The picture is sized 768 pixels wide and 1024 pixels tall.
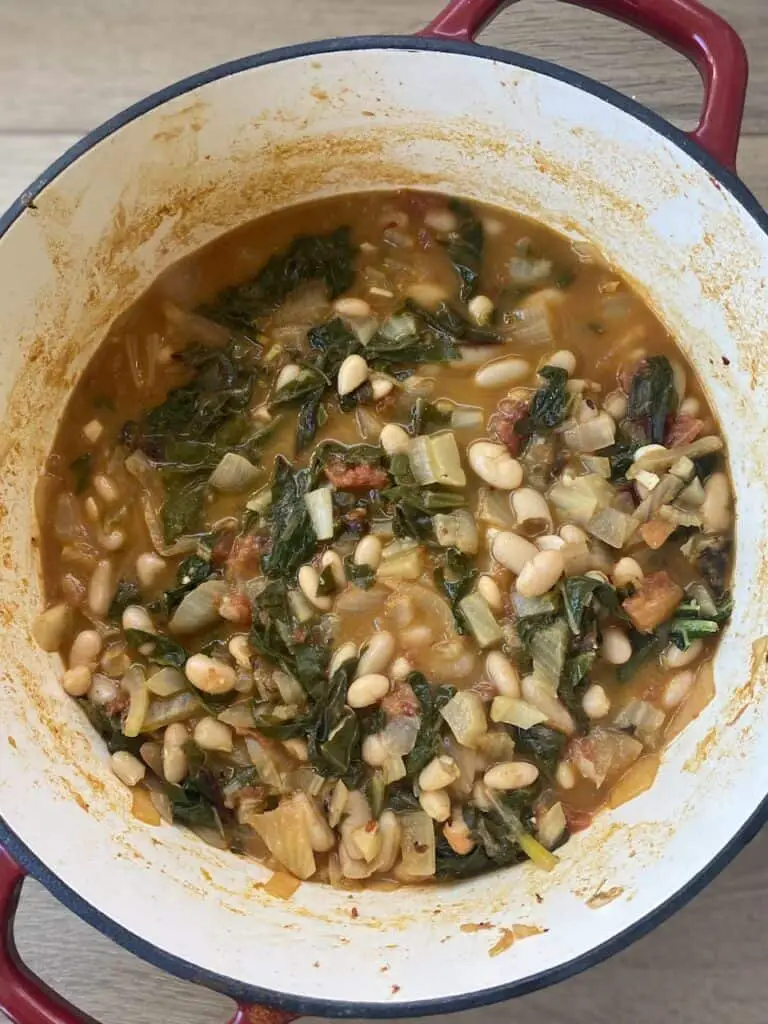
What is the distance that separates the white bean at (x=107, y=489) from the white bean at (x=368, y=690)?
64cm

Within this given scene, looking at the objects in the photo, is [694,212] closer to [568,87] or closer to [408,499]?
[568,87]

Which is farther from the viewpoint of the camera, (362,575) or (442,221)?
(442,221)

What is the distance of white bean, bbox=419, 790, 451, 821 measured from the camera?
1.93 m

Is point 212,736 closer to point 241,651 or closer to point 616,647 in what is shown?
point 241,651

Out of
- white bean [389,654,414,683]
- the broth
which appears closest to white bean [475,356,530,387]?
the broth

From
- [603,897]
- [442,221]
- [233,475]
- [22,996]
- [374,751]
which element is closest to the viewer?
[22,996]

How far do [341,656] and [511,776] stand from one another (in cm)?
40

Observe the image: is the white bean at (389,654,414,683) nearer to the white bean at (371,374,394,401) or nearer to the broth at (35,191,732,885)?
the broth at (35,191,732,885)

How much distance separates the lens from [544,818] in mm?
1978

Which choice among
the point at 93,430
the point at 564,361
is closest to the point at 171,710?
the point at 93,430

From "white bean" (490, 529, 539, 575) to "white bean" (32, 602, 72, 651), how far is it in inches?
35.1

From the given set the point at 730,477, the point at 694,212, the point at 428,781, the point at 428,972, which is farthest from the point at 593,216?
the point at 428,972

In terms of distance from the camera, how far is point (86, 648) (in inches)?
80.7

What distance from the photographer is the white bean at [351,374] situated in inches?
80.7
